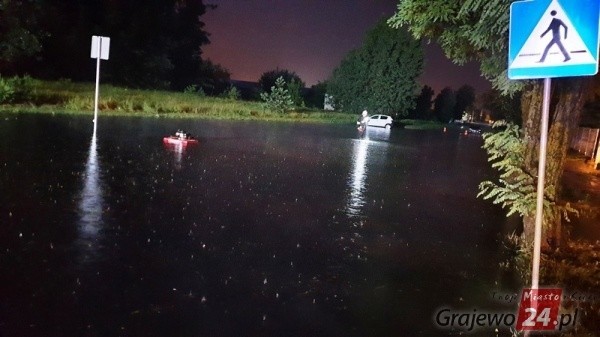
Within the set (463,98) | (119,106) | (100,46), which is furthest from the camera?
(463,98)

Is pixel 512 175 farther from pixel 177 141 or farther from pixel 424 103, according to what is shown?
pixel 424 103

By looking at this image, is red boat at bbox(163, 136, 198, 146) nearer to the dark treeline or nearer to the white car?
the dark treeline

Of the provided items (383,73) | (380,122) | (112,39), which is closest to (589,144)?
(380,122)

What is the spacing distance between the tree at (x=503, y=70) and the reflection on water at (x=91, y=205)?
5150 mm

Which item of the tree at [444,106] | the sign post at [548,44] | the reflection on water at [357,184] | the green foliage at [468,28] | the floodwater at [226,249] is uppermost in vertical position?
the tree at [444,106]

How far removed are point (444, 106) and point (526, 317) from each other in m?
87.2

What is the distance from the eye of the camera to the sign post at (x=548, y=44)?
13.8 ft

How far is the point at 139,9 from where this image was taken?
172 ft

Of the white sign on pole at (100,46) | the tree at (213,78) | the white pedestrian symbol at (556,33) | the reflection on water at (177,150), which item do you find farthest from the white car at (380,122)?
the white pedestrian symbol at (556,33)

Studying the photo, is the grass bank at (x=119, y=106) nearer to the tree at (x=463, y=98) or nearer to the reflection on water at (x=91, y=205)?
the reflection on water at (x=91, y=205)

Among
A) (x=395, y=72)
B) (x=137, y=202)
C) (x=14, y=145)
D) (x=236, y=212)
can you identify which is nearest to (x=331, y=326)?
(x=236, y=212)

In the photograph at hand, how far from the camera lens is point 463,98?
314 ft

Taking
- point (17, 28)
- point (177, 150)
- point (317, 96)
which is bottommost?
point (177, 150)

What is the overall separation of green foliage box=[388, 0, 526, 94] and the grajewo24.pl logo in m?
3.44
